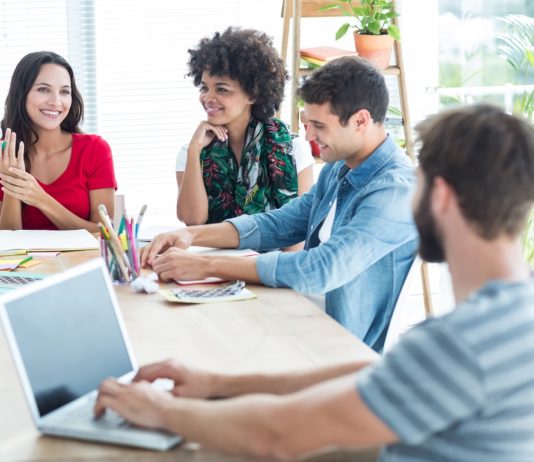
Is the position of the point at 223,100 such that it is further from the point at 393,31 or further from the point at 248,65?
the point at 393,31

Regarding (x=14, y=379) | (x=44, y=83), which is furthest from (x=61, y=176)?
(x=14, y=379)

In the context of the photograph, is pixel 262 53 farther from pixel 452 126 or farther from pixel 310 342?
pixel 452 126

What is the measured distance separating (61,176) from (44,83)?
34 cm

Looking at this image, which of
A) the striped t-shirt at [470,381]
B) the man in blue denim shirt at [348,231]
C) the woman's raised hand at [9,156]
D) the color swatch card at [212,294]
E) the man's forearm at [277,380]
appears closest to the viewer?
the striped t-shirt at [470,381]

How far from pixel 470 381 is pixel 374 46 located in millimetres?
2753

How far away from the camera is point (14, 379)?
157 cm

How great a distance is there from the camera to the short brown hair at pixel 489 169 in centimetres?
108

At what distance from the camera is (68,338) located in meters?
1.36

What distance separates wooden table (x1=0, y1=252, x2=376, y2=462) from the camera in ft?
4.07

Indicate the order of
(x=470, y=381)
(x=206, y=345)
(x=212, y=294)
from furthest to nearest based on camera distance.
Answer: (x=212, y=294)
(x=206, y=345)
(x=470, y=381)

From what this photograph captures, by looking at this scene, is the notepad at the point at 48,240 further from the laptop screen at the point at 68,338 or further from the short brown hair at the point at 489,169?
the short brown hair at the point at 489,169

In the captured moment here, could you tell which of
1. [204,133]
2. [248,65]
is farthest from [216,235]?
[248,65]

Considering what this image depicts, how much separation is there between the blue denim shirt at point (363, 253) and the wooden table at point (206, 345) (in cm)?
7

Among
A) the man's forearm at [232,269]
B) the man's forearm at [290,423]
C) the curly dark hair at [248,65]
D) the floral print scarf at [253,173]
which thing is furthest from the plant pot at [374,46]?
the man's forearm at [290,423]
